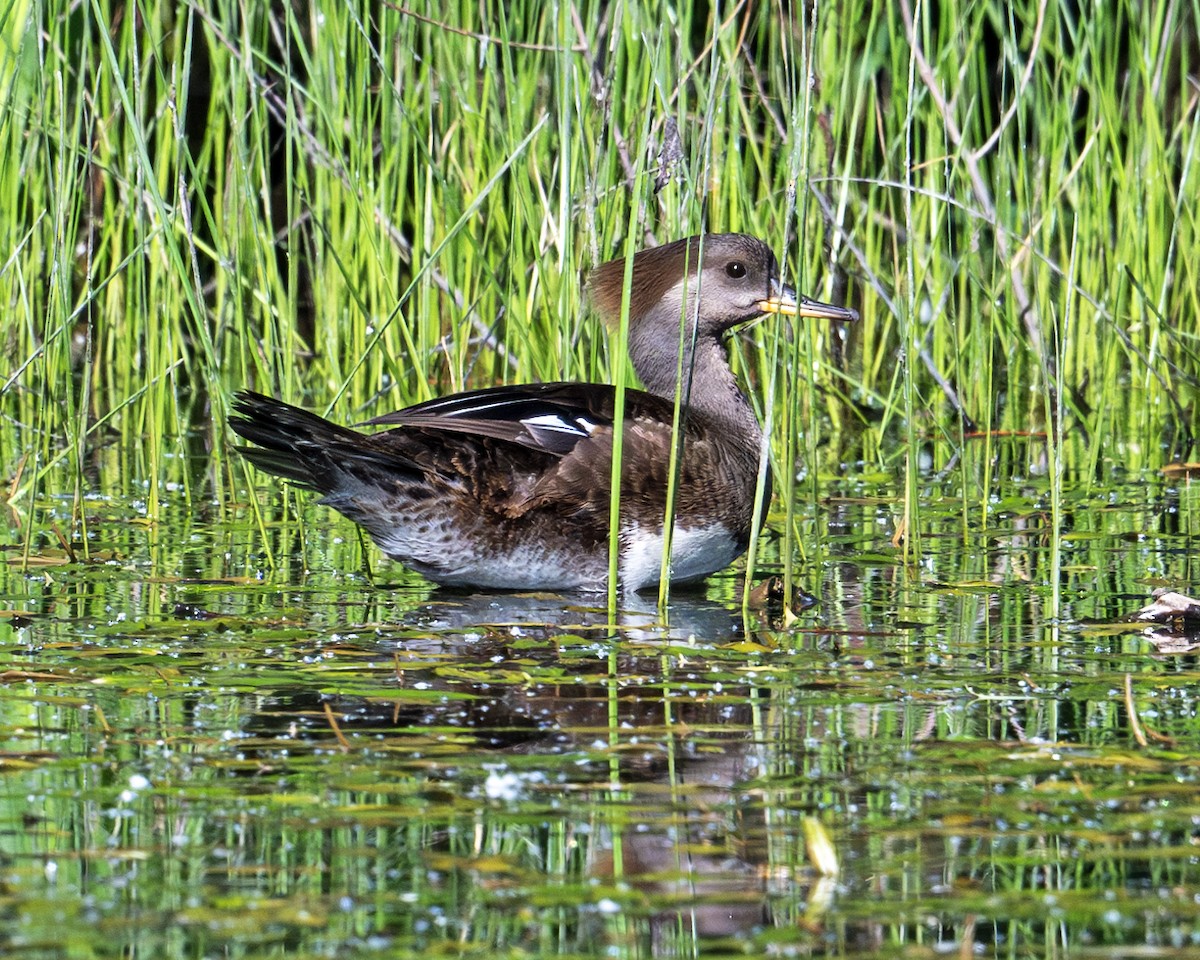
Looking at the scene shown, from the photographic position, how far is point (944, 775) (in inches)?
126

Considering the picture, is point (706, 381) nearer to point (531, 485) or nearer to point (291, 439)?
point (531, 485)

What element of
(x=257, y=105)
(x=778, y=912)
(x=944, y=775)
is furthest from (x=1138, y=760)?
(x=257, y=105)

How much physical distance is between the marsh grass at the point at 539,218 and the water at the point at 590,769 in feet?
1.75

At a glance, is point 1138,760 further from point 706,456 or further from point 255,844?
point 706,456

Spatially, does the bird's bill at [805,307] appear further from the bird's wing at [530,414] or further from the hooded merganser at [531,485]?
the bird's wing at [530,414]

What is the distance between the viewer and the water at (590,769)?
2.59 meters

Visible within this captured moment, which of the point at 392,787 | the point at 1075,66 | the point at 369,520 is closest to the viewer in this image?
the point at 392,787

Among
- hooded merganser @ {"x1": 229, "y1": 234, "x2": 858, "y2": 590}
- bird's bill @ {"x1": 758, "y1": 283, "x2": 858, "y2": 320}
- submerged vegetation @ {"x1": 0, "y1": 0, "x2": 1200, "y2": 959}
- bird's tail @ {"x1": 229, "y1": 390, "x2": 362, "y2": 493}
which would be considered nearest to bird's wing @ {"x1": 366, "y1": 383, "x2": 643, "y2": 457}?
hooded merganser @ {"x1": 229, "y1": 234, "x2": 858, "y2": 590}

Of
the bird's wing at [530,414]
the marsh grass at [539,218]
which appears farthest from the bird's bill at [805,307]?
the bird's wing at [530,414]

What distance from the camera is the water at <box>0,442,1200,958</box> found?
8.50 feet

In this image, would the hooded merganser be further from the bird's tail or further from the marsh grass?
the marsh grass

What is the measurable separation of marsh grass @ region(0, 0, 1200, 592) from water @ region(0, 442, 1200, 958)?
53 cm

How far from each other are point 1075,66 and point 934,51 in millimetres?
3140

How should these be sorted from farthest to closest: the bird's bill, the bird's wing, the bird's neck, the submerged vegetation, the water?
the bird's neck < the bird's bill < the bird's wing < the submerged vegetation < the water
